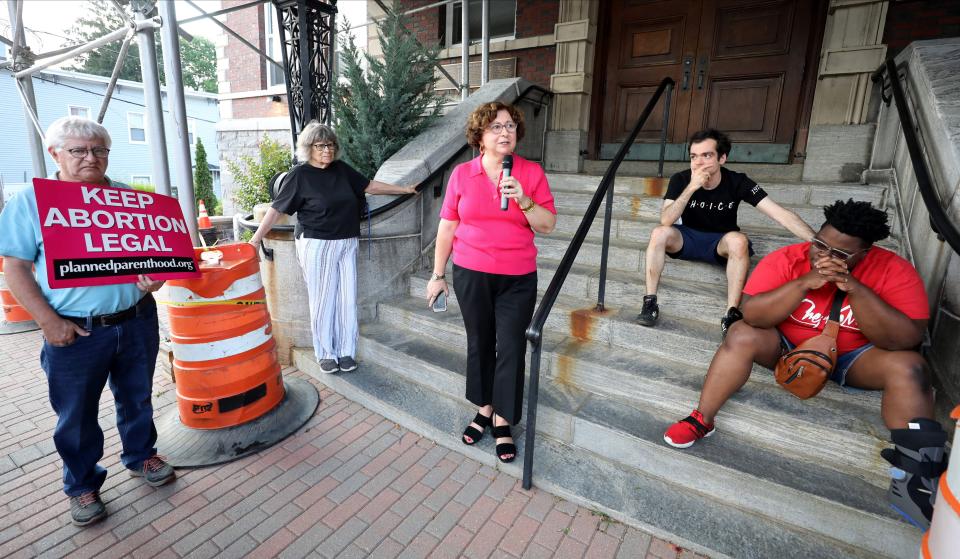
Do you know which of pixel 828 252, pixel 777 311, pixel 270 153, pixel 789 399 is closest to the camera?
pixel 828 252

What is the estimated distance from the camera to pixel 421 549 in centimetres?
216

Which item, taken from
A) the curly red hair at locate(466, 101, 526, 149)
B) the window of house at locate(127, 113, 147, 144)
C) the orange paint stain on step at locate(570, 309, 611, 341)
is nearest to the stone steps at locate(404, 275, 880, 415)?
the orange paint stain on step at locate(570, 309, 611, 341)

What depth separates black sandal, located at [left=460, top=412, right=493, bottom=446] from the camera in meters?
2.78

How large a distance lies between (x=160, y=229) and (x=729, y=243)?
10.8ft

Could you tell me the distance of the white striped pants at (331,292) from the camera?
3430 mm

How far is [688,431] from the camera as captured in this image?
236 cm

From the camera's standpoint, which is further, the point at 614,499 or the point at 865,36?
the point at 865,36

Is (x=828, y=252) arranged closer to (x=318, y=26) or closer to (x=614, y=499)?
(x=614, y=499)

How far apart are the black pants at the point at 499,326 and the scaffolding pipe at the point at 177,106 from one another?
6.76ft

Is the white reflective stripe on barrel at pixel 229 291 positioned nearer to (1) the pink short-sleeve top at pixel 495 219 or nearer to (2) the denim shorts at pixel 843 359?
(1) the pink short-sleeve top at pixel 495 219

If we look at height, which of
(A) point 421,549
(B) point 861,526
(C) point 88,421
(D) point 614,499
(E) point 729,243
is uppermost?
(E) point 729,243

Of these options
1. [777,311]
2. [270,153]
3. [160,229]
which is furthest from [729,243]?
[270,153]

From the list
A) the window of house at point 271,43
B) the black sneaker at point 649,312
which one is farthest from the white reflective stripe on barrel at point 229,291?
the window of house at point 271,43

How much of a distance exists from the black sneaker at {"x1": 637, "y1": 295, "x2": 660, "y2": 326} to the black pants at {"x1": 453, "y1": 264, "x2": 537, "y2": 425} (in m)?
0.93
